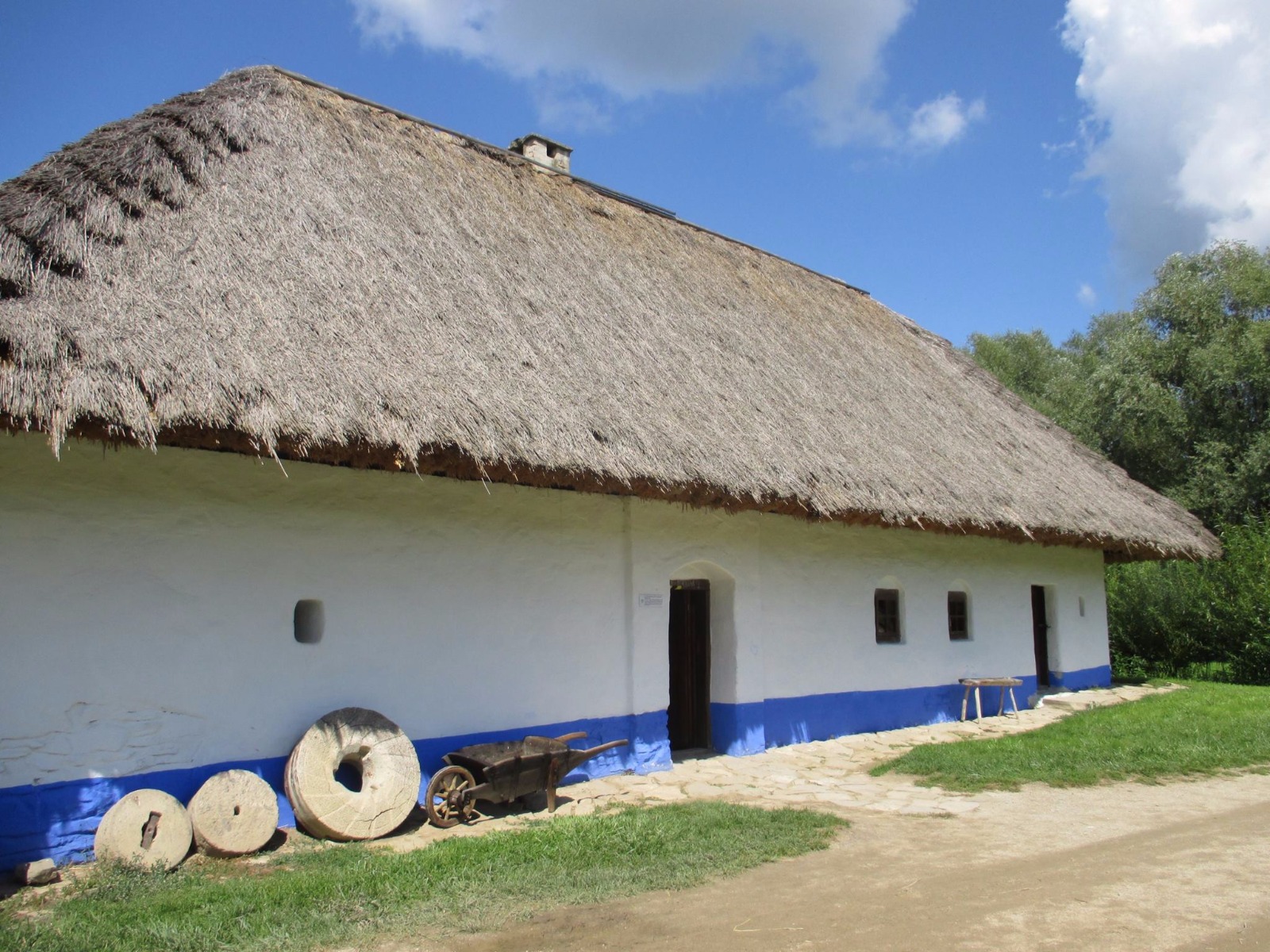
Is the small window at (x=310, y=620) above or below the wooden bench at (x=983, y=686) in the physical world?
above

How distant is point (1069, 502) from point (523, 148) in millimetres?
8429

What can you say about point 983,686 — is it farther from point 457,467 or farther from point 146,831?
point 146,831

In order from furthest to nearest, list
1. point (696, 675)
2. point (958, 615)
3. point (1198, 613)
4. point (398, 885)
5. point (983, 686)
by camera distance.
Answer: point (1198, 613) → point (958, 615) → point (983, 686) → point (696, 675) → point (398, 885)

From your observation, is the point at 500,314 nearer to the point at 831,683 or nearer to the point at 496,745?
the point at 496,745

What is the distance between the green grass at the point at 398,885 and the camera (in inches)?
169

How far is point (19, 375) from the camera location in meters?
5.06

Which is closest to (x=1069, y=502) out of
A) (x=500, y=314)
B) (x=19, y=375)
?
(x=500, y=314)

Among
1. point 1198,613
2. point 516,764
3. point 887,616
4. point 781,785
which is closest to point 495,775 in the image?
point 516,764

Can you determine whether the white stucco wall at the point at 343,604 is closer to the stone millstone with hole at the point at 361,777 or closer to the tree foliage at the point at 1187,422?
the stone millstone with hole at the point at 361,777

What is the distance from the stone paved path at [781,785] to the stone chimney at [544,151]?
304 inches

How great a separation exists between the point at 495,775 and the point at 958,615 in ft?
25.7

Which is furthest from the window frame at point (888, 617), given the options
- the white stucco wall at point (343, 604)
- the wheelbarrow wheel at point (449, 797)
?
the wheelbarrow wheel at point (449, 797)

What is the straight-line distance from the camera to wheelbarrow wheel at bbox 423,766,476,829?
6.46 metres

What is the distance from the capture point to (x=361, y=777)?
6637 mm
